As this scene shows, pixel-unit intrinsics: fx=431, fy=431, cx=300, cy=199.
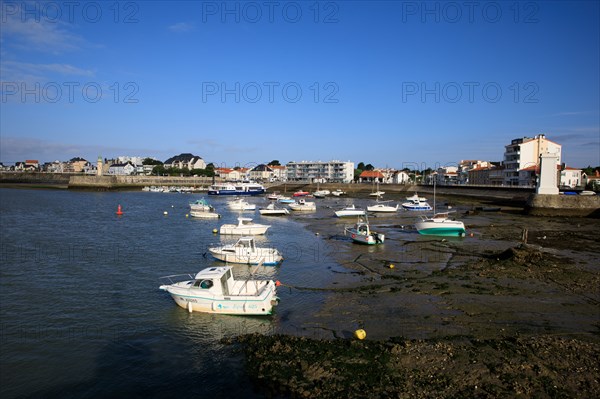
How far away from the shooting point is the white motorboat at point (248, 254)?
25.8 m

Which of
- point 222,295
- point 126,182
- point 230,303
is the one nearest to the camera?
point 230,303

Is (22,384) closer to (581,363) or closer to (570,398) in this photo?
(570,398)

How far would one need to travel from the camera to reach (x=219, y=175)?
19275 cm

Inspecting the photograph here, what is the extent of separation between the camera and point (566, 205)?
172 ft

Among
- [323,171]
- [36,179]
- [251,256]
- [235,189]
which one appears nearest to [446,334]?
[251,256]

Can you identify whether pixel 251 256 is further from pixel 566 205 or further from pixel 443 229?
pixel 566 205

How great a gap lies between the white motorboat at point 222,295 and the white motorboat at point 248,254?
7723 millimetres

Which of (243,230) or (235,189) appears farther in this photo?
(235,189)

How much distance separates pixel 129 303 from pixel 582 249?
95.1ft

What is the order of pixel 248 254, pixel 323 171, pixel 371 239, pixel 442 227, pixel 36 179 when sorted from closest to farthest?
pixel 248 254 < pixel 371 239 < pixel 442 227 < pixel 36 179 < pixel 323 171

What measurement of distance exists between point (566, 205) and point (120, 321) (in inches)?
2103

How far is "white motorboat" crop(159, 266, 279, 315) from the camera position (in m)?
16.5

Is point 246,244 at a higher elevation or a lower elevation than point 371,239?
higher

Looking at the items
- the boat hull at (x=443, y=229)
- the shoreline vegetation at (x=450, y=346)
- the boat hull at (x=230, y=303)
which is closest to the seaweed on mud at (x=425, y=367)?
the shoreline vegetation at (x=450, y=346)
